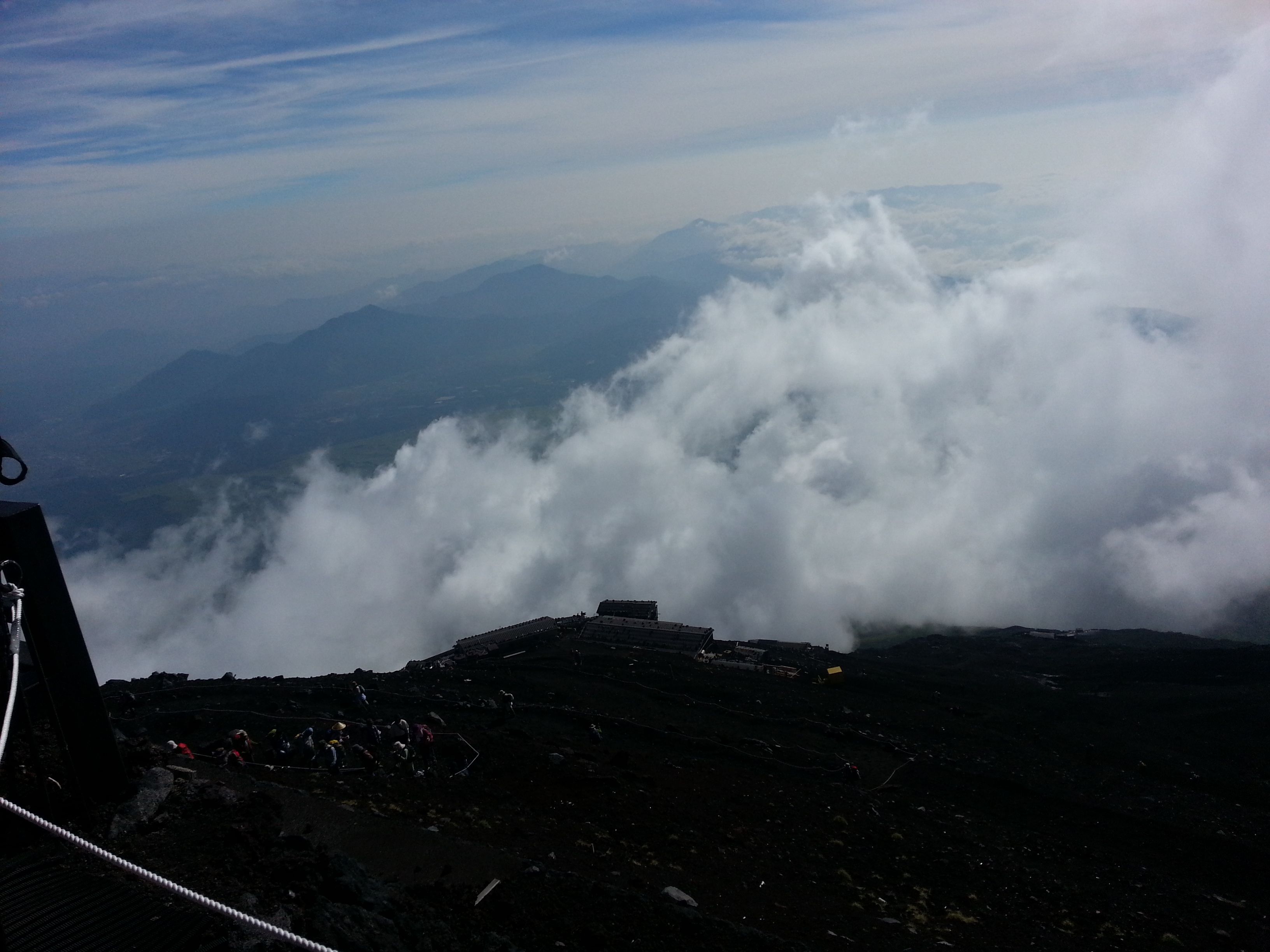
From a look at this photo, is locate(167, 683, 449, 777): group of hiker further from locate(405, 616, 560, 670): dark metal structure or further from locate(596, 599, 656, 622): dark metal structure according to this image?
locate(596, 599, 656, 622): dark metal structure

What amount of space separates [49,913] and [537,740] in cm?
1659

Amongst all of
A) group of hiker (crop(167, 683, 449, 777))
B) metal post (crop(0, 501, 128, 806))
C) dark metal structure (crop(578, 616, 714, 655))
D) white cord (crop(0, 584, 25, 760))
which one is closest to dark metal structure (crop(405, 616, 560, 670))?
dark metal structure (crop(578, 616, 714, 655))

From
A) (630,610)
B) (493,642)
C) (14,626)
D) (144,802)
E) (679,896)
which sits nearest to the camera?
(14,626)

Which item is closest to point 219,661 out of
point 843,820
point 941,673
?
point 941,673

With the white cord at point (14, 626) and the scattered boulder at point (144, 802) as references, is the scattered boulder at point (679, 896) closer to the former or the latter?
the scattered boulder at point (144, 802)

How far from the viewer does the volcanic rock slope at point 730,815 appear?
10.2 m

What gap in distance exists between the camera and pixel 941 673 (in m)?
46.8

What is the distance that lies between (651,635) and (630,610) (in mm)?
6204

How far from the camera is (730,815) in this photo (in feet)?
61.6

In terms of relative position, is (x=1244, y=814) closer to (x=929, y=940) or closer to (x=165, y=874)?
(x=929, y=940)

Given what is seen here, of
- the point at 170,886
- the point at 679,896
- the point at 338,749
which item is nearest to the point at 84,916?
the point at 170,886

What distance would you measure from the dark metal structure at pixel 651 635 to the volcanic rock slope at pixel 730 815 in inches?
229

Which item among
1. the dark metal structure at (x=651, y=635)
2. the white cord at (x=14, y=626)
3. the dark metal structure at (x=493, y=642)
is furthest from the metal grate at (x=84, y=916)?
the dark metal structure at (x=651, y=635)

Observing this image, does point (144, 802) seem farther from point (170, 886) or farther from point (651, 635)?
point (651, 635)
